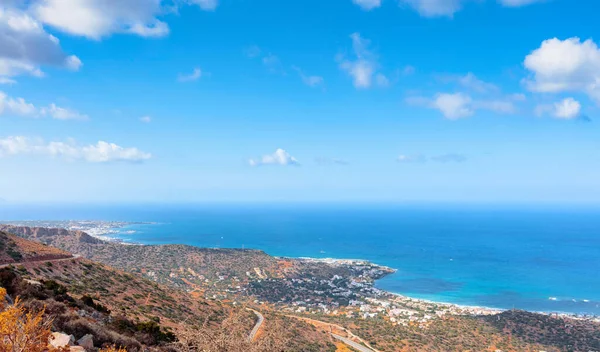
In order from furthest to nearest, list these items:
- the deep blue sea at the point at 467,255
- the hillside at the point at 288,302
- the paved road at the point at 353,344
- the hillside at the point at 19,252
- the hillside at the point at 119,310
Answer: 1. the deep blue sea at the point at 467,255
2. the paved road at the point at 353,344
3. the hillside at the point at 288,302
4. the hillside at the point at 19,252
5. the hillside at the point at 119,310

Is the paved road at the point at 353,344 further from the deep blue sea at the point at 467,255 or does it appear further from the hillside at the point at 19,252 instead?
the deep blue sea at the point at 467,255

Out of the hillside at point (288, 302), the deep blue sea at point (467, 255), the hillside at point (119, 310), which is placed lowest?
A: the deep blue sea at point (467, 255)

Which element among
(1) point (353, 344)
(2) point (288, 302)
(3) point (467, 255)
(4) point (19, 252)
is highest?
(4) point (19, 252)

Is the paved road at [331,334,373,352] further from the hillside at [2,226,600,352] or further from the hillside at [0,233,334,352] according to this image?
the hillside at [0,233,334,352]

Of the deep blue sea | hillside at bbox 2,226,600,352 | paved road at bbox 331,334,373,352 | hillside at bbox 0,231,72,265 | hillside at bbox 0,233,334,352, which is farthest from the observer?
the deep blue sea

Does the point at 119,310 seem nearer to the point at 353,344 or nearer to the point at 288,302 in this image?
the point at 353,344

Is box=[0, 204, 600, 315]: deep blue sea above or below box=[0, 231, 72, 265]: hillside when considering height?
below

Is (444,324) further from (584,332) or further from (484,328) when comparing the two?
(584,332)

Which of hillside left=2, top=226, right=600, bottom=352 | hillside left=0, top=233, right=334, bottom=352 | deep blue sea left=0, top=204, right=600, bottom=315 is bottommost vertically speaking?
deep blue sea left=0, top=204, right=600, bottom=315

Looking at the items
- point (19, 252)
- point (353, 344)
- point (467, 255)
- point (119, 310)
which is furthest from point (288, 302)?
point (467, 255)

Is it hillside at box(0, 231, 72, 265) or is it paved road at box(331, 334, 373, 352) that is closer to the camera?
hillside at box(0, 231, 72, 265)

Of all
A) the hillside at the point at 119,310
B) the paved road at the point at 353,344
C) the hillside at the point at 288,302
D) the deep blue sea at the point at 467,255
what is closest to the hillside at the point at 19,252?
the hillside at the point at 119,310

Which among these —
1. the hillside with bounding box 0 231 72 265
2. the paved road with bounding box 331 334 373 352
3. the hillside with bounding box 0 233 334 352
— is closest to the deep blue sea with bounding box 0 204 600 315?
the paved road with bounding box 331 334 373 352
